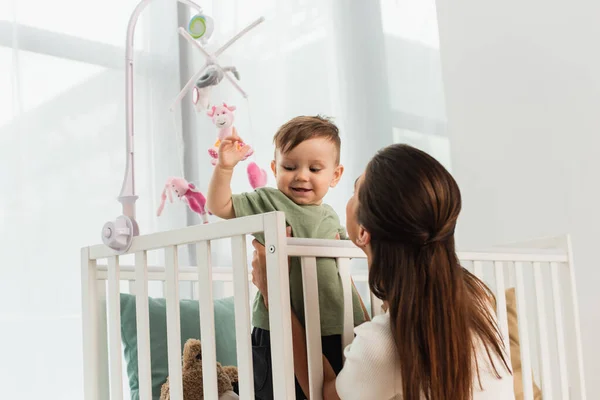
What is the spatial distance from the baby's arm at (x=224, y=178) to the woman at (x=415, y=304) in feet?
0.72

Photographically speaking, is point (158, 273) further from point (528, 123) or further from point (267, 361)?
point (528, 123)

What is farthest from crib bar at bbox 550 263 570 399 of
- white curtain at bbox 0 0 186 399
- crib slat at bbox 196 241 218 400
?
white curtain at bbox 0 0 186 399

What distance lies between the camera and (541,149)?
7.34ft

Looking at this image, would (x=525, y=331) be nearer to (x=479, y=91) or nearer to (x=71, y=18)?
(x=479, y=91)

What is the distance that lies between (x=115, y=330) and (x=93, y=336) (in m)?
0.09

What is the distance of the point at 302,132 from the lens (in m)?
1.32

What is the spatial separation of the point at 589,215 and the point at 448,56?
74 centimetres

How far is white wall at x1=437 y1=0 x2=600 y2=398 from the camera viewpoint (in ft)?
6.99

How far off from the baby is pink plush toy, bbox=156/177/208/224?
0.13 m

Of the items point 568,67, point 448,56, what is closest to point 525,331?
point 568,67

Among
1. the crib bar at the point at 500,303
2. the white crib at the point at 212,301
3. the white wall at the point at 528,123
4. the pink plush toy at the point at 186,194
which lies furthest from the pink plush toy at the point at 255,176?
the white wall at the point at 528,123

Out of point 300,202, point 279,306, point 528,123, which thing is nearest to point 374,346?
point 279,306

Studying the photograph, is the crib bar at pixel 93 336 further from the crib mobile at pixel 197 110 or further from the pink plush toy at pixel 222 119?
the pink plush toy at pixel 222 119

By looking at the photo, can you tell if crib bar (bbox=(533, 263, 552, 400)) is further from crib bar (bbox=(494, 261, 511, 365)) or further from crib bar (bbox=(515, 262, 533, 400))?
crib bar (bbox=(494, 261, 511, 365))
